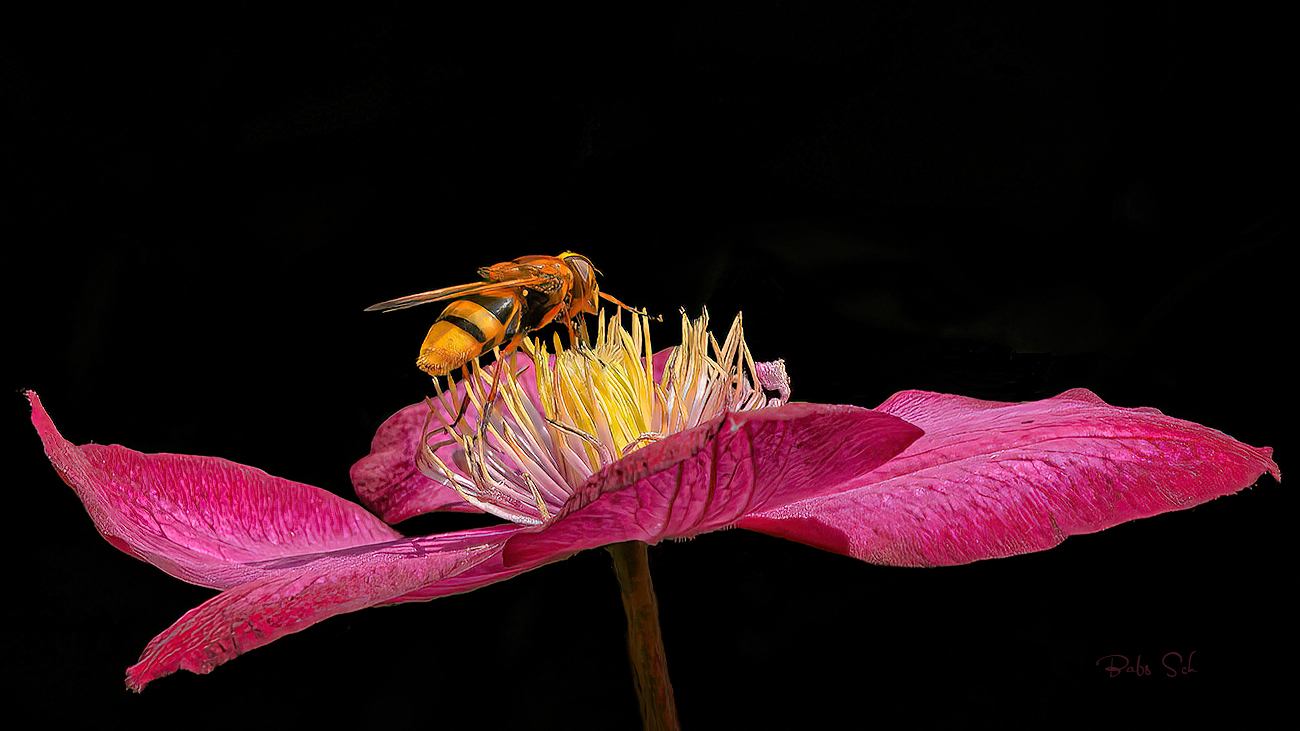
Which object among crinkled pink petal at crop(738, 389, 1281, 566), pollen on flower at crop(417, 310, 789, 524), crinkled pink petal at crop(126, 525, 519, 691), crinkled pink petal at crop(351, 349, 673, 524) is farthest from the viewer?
crinkled pink petal at crop(351, 349, 673, 524)

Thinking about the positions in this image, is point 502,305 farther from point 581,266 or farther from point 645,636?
point 645,636

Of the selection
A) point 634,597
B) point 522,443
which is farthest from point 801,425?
point 522,443

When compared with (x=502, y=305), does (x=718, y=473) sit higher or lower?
lower

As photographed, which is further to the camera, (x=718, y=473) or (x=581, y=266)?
(x=581, y=266)

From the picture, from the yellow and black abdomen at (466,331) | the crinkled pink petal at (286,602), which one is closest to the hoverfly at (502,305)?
the yellow and black abdomen at (466,331)

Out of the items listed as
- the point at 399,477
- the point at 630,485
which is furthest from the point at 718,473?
the point at 399,477

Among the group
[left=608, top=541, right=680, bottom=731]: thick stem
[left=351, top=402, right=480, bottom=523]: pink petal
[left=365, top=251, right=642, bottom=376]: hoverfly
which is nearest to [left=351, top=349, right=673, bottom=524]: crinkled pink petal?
[left=351, top=402, right=480, bottom=523]: pink petal

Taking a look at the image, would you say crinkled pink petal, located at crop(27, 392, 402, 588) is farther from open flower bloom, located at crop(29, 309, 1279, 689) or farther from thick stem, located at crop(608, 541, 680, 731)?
thick stem, located at crop(608, 541, 680, 731)
